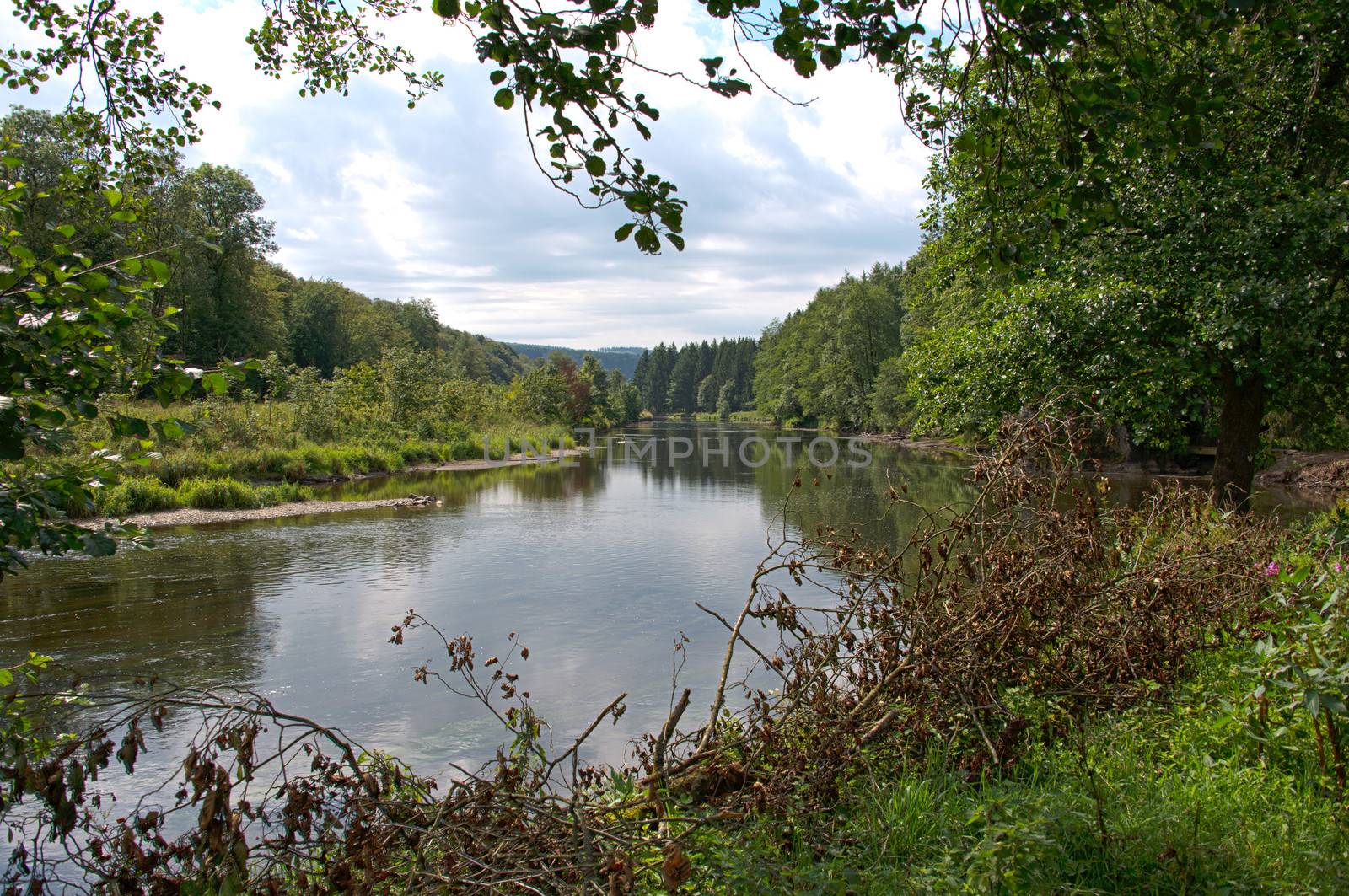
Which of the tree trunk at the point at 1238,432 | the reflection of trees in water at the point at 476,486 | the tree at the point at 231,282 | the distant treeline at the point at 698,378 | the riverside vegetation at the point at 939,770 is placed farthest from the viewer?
the distant treeline at the point at 698,378

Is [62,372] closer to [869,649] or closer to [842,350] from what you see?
[869,649]

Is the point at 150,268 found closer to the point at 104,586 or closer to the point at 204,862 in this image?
the point at 204,862

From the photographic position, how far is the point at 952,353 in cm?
1144

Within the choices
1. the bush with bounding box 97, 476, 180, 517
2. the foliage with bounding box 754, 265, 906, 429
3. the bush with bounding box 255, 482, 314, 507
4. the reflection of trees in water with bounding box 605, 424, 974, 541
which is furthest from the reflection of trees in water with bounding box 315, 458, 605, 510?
the foliage with bounding box 754, 265, 906, 429

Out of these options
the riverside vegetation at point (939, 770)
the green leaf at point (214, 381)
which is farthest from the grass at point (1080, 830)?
the green leaf at point (214, 381)

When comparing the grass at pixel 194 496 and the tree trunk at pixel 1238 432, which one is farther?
the grass at pixel 194 496

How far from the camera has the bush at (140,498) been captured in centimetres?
1781

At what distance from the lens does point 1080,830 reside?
3.21 m

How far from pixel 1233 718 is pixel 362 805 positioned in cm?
386

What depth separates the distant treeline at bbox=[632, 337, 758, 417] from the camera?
117 meters

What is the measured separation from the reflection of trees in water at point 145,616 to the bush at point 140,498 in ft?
10.4

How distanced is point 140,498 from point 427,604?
11221 mm

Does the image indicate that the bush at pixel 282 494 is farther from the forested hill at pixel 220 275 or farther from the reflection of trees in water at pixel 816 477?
the reflection of trees in water at pixel 816 477

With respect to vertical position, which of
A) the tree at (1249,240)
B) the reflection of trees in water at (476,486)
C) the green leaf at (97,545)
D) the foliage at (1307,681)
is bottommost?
the reflection of trees in water at (476,486)
